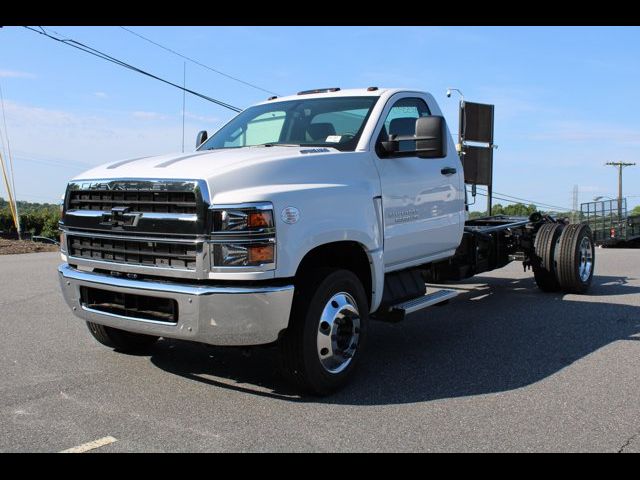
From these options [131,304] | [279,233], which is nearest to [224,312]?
[279,233]

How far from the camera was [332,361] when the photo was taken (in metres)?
4.53

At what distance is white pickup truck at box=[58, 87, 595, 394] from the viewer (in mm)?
4008

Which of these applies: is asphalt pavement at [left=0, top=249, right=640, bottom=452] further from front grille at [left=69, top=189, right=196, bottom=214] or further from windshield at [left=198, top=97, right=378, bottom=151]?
windshield at [left=198, top=97, right=378, bottom=151]

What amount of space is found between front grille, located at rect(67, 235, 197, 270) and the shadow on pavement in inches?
39.4

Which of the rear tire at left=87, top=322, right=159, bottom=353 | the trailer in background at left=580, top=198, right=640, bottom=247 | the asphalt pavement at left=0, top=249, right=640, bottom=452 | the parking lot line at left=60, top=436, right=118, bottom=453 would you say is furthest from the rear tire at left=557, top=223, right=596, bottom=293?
the trailer in background at left=580, top=198, right=640, bottom=247

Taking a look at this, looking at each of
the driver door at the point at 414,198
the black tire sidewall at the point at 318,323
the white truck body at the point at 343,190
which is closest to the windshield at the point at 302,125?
the white truck body at the point at 343,190

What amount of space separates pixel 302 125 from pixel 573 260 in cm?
484

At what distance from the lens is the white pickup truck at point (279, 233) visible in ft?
13.1

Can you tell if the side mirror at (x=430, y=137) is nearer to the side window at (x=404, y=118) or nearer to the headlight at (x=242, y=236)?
the side window at (x=404, y=118)

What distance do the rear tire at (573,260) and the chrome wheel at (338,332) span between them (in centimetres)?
502

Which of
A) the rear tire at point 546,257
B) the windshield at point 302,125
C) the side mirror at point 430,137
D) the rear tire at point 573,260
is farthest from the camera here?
the rear tire at point 546,257

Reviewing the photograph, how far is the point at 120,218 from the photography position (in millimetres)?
4359
